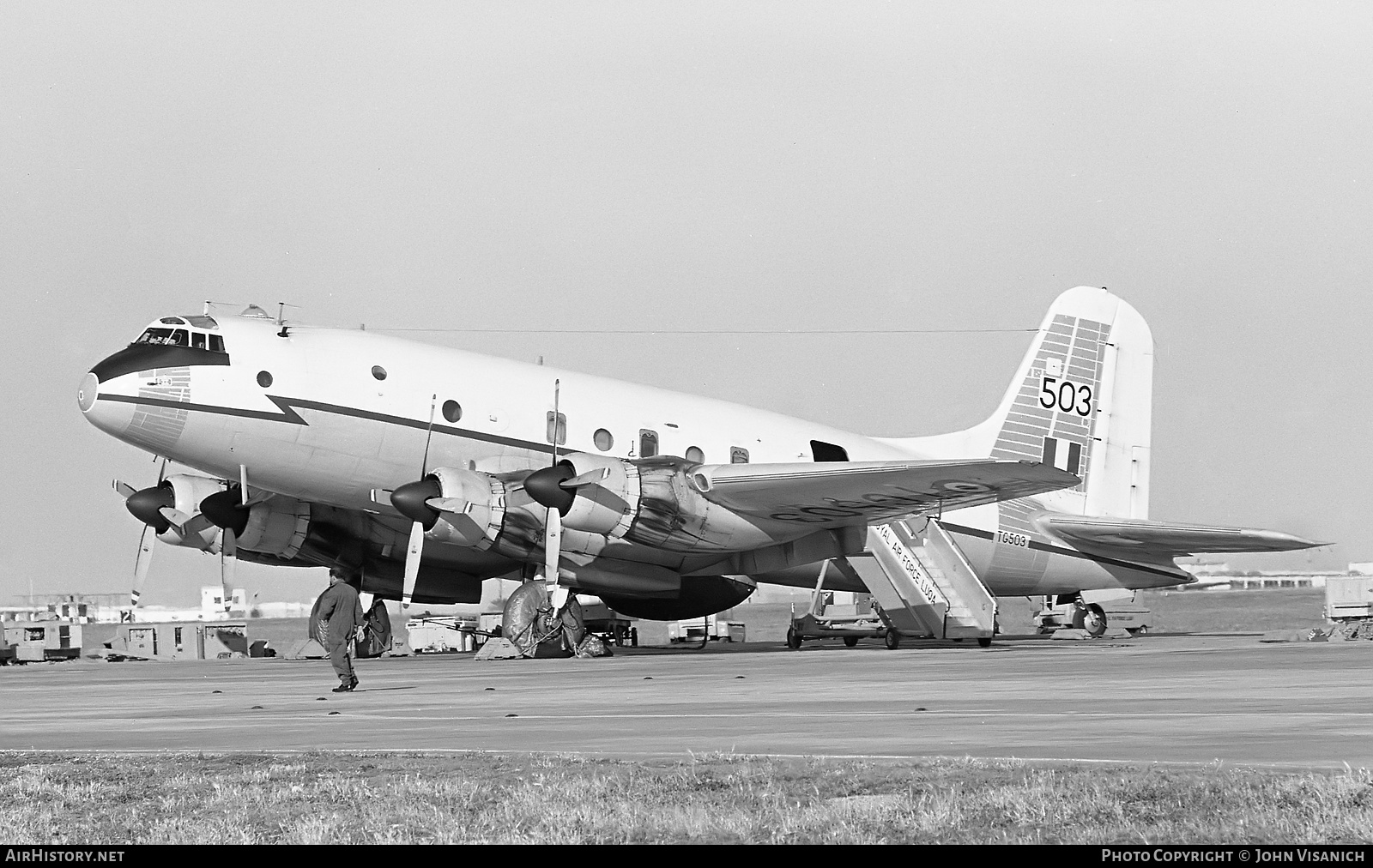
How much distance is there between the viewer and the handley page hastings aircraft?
31859 mm

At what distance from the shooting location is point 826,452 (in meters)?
39.8

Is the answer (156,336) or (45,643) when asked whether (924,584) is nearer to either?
(156,336)

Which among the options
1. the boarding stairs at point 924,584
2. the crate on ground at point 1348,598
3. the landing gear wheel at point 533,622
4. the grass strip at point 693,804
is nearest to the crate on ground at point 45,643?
the landing gear wheel at point 533,622

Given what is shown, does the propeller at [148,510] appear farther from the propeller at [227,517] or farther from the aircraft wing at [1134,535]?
the aircraft wing at [1134,535]

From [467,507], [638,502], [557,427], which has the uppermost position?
[557,427]

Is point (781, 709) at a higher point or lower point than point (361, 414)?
lower

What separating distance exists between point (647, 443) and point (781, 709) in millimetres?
19644

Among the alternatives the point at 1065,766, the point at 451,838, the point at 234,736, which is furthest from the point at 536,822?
the point at 234,736

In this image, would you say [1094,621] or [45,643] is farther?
[45,643]

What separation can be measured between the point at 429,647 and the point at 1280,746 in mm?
40109

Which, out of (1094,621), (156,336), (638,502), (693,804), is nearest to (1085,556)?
(1094,621)

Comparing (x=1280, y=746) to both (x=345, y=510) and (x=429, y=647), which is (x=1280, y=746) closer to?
(x=345, y=510)

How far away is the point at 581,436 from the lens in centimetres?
3506

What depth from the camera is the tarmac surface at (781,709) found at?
1222 centimetres
